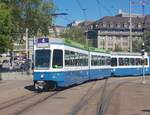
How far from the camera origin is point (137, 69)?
60.6m

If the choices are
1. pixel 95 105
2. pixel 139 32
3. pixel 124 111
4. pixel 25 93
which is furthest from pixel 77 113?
pixel 139 32

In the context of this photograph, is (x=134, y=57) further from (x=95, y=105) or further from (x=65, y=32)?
(x=65, y=32)

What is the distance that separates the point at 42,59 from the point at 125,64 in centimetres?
2847

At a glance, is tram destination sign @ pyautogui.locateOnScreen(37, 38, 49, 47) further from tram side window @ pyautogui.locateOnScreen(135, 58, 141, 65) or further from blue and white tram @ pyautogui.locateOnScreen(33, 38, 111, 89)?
tram side window @ pyautogui.locateOnScreen(135, 58, 141, 65)

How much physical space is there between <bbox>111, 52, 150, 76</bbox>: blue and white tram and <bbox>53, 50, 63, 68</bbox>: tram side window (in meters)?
25.9

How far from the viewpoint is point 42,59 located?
31.1 meters

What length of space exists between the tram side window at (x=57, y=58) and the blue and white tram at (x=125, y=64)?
1019 inches

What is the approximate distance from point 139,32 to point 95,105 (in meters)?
156

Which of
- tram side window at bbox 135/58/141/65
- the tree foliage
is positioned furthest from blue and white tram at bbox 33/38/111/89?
tram side window at bbox 135/58/141/65

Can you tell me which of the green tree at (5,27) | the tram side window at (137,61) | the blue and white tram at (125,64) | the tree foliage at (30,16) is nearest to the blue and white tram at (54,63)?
the green tree at (5,27)

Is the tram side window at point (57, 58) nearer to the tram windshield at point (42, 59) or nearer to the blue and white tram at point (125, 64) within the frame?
the tram windshield at point (42, 59)

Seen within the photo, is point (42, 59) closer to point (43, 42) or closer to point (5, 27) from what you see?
point (43, 42)

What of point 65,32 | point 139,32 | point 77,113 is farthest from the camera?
point 139,32

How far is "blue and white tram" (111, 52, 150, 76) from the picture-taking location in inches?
2265
